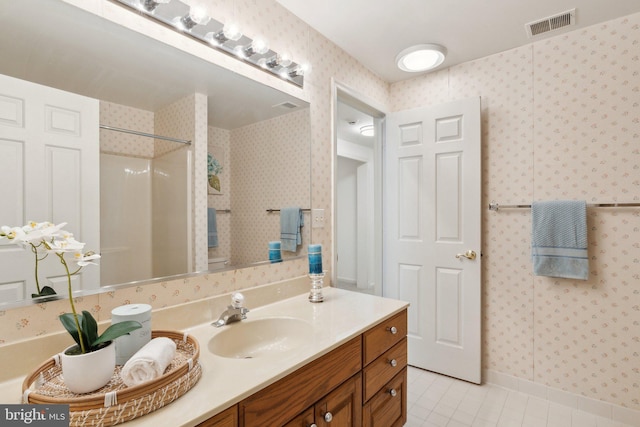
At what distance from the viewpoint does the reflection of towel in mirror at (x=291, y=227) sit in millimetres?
1706

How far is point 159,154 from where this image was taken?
3.89 feet

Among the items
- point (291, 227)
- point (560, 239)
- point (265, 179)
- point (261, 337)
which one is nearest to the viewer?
point (261, 337)

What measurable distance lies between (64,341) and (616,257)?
2.65m

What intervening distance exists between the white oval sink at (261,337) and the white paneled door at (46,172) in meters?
0.50

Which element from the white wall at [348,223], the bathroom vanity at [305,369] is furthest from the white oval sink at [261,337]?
the white wall at [348,223]

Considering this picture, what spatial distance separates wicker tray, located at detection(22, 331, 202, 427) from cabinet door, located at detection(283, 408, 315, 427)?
333mm

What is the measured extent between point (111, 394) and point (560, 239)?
2.27 meters

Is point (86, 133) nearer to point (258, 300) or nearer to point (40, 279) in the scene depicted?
point (40, 279)

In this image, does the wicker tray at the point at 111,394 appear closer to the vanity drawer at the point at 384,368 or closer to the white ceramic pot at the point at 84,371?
the white ceramic pot at the point at 84,371

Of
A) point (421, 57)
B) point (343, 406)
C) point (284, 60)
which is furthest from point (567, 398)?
point (284, 60)

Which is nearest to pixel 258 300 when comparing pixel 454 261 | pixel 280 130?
pixel 280 130

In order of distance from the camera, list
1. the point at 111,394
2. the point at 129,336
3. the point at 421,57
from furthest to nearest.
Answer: the point at 421,57 < the point at 129,336 < the point at 111,394

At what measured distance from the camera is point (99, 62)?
41.9 inches

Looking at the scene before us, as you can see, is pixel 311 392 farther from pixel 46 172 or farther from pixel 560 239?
pixel 560 239
